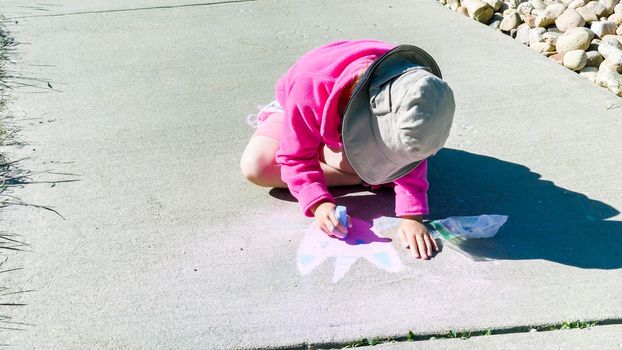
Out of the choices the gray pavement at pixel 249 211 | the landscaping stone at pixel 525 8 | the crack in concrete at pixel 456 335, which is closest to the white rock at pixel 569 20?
the landscaping stone at pixel 525 8

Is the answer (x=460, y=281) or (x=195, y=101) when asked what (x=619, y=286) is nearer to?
(x=460, y=281)

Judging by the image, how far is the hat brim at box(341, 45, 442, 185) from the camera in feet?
8.56

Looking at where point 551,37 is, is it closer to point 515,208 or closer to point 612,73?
point 612,73

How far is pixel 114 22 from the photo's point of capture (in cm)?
502

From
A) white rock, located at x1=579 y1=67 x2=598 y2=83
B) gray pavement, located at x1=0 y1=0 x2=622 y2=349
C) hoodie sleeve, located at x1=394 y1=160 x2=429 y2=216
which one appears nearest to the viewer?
gray pavement, located at x1=0 y1=0 x2=622 y2=349

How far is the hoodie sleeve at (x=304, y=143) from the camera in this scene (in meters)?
2.77

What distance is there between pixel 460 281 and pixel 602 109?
65.1 inches

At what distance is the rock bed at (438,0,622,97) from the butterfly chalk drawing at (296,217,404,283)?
1876 millimetres

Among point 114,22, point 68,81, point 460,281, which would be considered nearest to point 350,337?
point 460,281

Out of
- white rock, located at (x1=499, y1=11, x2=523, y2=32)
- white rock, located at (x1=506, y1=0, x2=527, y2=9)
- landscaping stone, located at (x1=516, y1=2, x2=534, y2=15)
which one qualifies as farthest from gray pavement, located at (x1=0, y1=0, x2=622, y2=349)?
white rock, located at (x1=506, y1=0, x2=527, y2=9)

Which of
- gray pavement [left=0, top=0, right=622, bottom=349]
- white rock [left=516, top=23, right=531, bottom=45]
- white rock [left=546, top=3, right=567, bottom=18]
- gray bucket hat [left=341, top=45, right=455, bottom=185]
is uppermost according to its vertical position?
gray bucket hat [left=341, top=45, right=455, bottom=185]

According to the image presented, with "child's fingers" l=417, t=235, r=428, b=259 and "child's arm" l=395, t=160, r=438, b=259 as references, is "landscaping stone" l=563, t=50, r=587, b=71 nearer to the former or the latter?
"child's arm" l=395, t=160, r=438, b=259

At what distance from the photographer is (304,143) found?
281cm

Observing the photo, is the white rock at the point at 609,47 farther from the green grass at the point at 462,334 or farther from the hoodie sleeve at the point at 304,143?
the green grass at the point at 462,334
